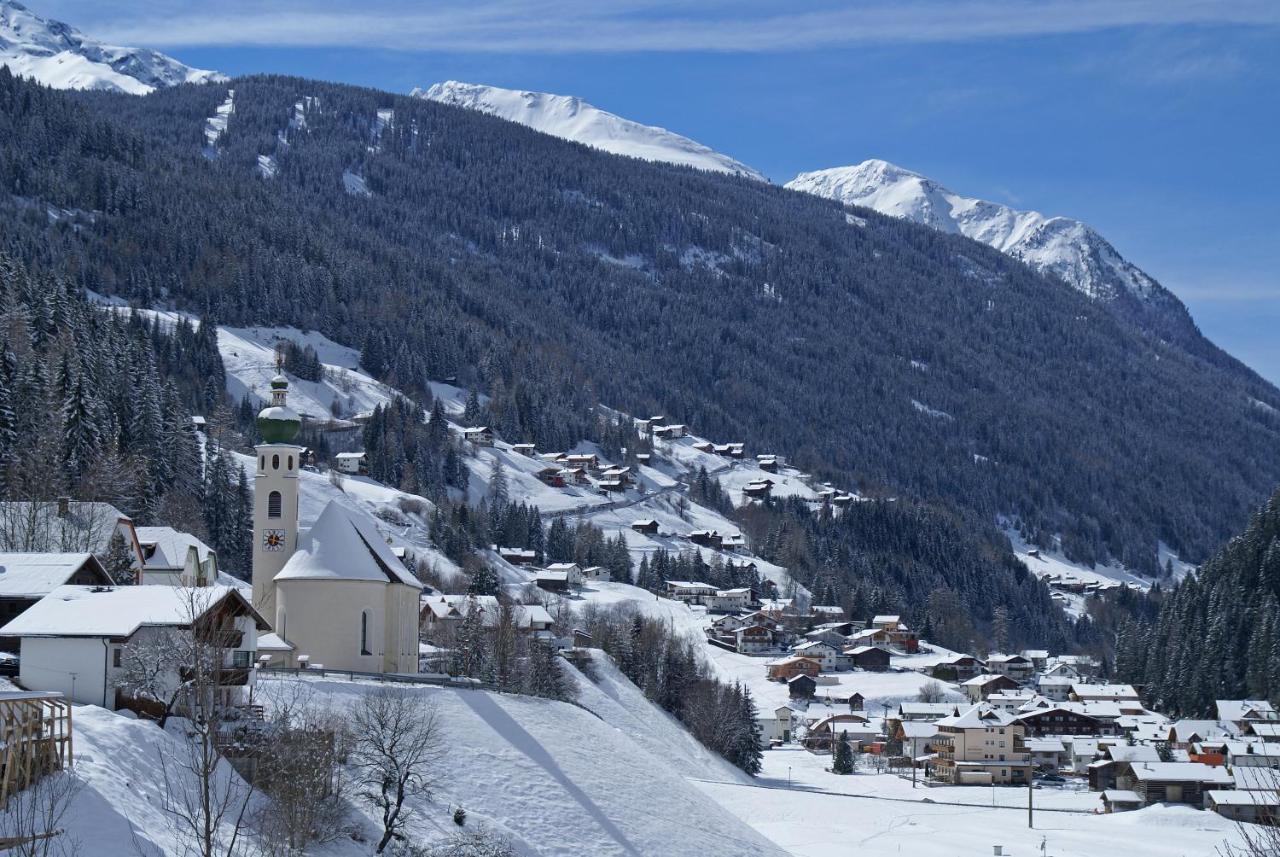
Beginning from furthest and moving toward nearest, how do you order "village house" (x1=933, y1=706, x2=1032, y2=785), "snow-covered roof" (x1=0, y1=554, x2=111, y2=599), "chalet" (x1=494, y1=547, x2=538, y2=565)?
"chalet" (x1=494, y1=547, x2=538, y2=565) < "village house" (x1=933, y1=706, x2=1032, y2=785) < "snow-covered roof" (x1=0, y1=554, x2=111, y2=599)

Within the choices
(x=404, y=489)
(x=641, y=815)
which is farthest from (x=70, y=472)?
(x=404, y=489)

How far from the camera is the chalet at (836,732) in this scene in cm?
13088

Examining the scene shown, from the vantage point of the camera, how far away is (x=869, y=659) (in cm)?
17075

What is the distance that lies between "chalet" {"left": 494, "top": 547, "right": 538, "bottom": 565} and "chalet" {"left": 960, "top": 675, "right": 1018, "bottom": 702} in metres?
46.4

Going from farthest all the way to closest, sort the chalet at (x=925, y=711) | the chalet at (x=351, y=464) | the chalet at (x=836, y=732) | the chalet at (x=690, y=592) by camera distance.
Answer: the chalet at (x=351, y=464) < the chalet at (x=690, y=592) < the chalet at (x=925, y=711) < the chalet at (x=836, y=732)

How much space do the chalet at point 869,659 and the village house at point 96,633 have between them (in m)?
128

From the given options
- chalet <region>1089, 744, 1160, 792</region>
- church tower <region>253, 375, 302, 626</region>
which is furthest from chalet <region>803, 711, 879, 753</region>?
church tower <region>253, 375, 302, 626</region>

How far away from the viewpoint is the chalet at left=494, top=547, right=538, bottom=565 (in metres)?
175

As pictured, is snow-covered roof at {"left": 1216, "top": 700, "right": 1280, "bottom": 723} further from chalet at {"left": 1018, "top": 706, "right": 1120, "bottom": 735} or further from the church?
the church

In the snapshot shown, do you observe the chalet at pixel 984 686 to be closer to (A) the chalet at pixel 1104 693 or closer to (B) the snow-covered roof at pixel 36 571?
(A) the chalet at pixel 1104 693

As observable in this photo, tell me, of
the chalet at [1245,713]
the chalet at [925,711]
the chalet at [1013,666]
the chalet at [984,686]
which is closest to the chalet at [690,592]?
the chalet at [1013,666]

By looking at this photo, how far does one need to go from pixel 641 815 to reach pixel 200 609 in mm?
17659

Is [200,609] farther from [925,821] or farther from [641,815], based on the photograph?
[925,821]

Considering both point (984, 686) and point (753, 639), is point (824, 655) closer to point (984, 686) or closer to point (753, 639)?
point (753, 639)
